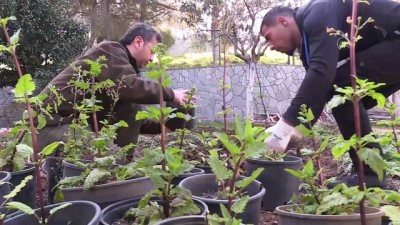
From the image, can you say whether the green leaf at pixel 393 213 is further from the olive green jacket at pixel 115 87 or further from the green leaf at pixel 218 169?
the olive green jacket at pixel 115 87

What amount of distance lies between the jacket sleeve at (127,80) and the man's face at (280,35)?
0.59 m

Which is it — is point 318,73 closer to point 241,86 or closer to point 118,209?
point 118,209

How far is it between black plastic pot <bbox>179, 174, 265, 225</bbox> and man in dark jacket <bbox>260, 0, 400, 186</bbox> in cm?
22

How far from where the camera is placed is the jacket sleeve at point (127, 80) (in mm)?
2439

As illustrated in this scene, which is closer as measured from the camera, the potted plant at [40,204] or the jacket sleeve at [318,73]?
the potted plant at [40,204]

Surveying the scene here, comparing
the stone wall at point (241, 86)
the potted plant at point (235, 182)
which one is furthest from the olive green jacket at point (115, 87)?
the stone wall at point (241, 86)

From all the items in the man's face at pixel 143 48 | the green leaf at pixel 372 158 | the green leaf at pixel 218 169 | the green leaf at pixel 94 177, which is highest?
the man's face at pixel 143 48

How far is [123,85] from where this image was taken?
2.28 m

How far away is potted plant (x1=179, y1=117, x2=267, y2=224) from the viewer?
3.31ft

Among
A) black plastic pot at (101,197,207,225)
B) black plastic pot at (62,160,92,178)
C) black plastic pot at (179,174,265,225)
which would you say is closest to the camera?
black plastic pot at (101,197,207,225)

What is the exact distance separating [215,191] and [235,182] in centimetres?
50

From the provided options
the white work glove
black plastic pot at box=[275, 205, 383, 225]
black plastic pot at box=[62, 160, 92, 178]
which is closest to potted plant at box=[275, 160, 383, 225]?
black plastic pot at box=[275, 205, 383, 225]

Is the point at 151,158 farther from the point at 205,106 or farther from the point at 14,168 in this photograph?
the point at 205,106

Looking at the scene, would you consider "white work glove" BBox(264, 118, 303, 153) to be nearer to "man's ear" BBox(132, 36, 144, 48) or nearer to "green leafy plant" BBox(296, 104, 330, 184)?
"green leafy plant" BBox(296, 104, 330, 184)
